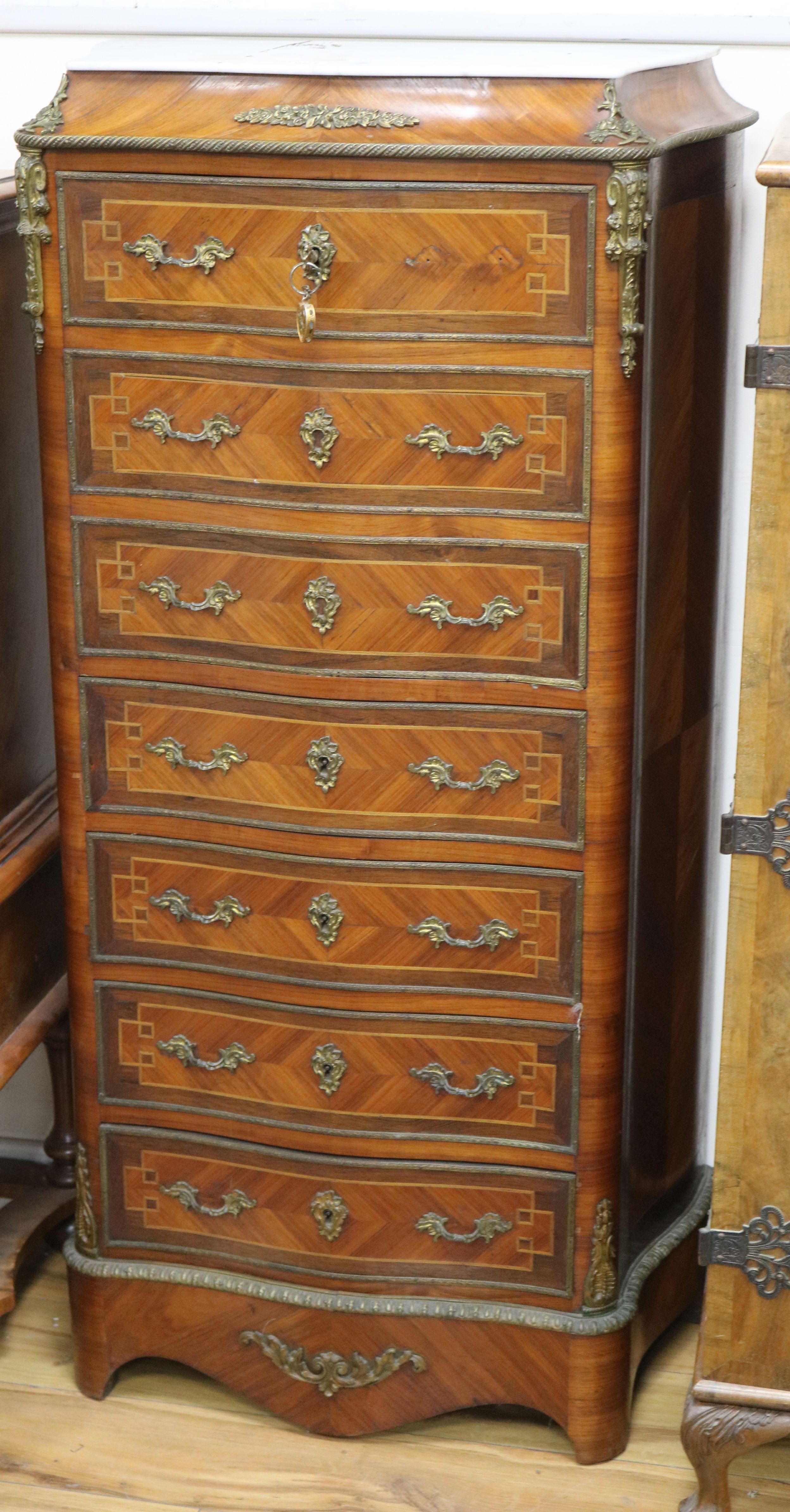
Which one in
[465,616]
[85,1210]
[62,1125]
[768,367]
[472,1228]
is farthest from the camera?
[62,1125]

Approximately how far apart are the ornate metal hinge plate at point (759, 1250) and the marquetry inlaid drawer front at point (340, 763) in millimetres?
490

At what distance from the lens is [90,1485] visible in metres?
2.44

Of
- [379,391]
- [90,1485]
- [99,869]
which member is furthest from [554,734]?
[90,1485]

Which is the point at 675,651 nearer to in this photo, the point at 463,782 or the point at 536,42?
the point at 463,782

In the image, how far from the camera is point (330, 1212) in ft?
7.82

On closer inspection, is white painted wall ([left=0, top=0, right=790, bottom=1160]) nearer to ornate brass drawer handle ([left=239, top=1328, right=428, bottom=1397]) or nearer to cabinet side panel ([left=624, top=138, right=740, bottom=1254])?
cabinet side panel ([left=624, top=138, right=740, bottom=1254])

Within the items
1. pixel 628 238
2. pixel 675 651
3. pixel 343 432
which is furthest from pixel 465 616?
pixel 628 238

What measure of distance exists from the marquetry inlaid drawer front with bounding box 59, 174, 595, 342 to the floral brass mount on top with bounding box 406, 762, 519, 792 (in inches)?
19.9

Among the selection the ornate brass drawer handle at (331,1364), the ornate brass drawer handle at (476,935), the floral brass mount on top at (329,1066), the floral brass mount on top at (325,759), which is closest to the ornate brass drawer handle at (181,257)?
the floral brass mount on top at (325,759)

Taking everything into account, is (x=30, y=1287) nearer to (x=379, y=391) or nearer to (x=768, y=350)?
(x=379, y=391)

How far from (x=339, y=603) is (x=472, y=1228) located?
846 mm

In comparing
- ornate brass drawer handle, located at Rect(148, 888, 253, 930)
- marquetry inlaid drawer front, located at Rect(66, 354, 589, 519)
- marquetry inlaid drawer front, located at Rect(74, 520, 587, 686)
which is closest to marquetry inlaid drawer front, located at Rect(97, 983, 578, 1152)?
ornate brass drawer handle, located at Rect(148, 888, 253, 930)

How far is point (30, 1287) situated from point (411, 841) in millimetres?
1127

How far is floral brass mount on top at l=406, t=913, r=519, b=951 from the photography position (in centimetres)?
226
